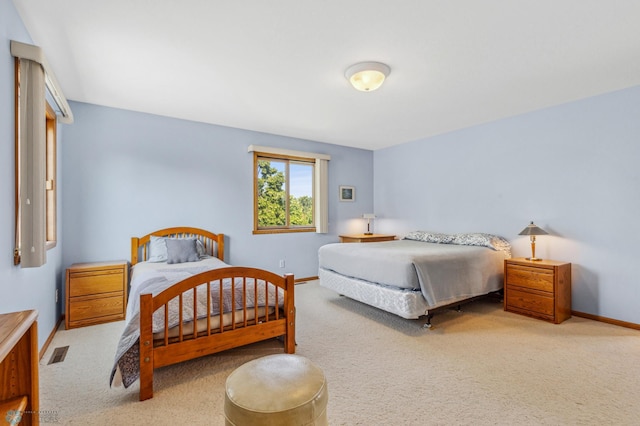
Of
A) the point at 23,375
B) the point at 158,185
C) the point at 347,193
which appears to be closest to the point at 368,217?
the point at 347,193

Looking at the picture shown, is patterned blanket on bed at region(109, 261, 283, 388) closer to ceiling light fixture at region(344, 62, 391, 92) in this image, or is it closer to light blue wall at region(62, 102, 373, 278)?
light blue wall at region(62, 102, 373, 278)

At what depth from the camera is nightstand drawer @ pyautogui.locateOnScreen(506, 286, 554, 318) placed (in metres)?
3.27

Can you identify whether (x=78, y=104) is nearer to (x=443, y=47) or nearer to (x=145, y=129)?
(x=145, y=129)

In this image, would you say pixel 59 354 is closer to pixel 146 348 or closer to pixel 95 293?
pixel 95 293

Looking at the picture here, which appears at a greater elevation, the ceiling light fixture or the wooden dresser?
the ceiling light fixture

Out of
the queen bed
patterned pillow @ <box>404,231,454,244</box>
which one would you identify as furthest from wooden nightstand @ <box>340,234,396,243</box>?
the queen bed

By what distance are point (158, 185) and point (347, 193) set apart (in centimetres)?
321

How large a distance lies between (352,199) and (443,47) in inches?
144

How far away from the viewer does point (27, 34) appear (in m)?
2.16

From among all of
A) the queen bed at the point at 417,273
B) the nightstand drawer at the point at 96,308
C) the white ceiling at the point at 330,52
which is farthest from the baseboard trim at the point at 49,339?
the queen bed at the point at 417,273

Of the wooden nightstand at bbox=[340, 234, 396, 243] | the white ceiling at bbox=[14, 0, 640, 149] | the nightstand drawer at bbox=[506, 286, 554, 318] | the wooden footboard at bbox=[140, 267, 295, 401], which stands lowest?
the nightstand drawer at bbox=[506, 286, 554, 318]

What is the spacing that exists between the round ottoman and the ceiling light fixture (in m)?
2.34

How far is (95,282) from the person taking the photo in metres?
3.22

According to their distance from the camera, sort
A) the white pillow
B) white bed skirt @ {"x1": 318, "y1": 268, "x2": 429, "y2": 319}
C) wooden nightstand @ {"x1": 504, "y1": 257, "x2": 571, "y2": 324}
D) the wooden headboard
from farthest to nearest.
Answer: the wooden headboard, the white pillow, wooden nightstand @ {"x1": 504, "y1": 257, "x2": 571, "y2": 324}, white bed skirt @ {"x1": 318, "y1": 268, "x2": 429, "y2": 319}
